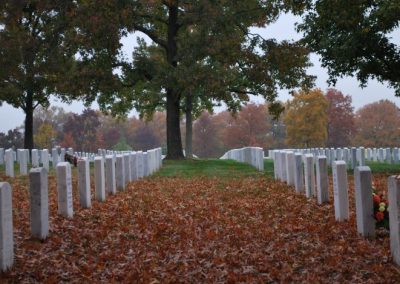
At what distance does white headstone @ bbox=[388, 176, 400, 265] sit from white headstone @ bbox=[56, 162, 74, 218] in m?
6.10

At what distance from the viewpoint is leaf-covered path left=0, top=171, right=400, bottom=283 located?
7270mm

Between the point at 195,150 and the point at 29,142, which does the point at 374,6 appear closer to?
the point at 29,142

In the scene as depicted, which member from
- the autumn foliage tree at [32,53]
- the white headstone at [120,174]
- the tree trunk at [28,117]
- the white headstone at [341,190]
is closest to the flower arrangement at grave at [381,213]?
the white headstone at [341,190]

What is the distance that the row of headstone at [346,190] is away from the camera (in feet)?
24.5

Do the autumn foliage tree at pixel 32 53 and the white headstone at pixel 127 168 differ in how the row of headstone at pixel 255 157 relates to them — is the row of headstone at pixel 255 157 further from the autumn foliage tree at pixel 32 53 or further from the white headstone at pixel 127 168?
the autumn foliage tree at pixel 32 53

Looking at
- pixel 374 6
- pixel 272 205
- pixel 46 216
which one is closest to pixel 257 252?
pixel 46 216

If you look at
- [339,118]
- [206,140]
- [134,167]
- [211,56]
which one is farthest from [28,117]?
[206,140]

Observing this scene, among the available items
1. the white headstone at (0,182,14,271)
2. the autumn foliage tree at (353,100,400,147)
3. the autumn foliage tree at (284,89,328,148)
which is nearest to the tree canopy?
the white headstone at (0,182,14,271)

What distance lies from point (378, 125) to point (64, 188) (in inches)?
3295

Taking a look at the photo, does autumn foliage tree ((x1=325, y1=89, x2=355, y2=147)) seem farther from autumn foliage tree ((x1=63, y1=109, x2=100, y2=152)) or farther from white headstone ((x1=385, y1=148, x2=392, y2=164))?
white headstone ((x1=385, y1=148, x2=392, y2=164))

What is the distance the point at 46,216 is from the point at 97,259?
150 cm

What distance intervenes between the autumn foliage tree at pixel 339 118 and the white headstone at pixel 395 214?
78.9 m

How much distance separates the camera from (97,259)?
27.0 feet

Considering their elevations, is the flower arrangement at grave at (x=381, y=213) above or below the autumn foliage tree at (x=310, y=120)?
below
